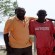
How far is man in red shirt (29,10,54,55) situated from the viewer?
7.39 metres

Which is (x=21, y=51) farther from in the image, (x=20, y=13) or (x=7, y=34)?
(x=20, y=13)

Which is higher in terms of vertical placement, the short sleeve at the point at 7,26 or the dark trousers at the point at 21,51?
the short sleeve at the point at 7,26

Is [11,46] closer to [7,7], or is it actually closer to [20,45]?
[20,45]

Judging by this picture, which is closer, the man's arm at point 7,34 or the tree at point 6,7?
the man's arm at point 7,34

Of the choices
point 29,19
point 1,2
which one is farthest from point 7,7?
point 29,19

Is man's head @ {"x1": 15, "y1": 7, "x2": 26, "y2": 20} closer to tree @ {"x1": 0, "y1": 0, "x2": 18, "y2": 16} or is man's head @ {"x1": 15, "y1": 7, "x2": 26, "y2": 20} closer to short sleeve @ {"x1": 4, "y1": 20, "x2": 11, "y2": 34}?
short sleeve @ {"x1": 4, "y1": 20, "x2": 11, "y2": 34}

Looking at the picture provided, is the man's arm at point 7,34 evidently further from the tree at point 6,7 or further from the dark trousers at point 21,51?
the tree at point 6,7

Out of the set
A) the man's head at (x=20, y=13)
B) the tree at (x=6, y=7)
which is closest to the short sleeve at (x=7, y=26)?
the man's head at (x=20, y=13)

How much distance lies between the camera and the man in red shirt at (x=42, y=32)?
7.39 metres

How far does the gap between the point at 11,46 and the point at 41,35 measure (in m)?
0.75

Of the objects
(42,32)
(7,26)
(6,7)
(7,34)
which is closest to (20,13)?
(7,26)

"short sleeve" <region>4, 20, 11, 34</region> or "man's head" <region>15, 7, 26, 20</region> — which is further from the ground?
"man's head" <region>15, 7, 26, 20</region>

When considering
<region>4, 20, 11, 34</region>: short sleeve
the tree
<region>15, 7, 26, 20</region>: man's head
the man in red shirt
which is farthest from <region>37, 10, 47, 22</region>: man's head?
the tree

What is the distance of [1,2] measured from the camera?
2005 cm
